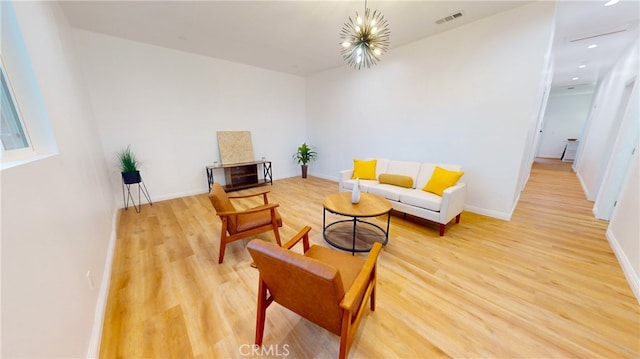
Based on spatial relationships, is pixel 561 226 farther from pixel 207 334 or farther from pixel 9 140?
pixel 9 140

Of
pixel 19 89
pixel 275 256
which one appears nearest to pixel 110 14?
pixel 19 89

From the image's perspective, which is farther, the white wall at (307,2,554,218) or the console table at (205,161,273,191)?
the console table at (205,161,273,191)

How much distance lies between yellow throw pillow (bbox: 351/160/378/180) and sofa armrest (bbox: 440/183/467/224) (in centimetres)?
132

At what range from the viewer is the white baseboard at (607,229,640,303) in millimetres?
1782

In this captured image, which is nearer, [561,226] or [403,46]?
[561,226]

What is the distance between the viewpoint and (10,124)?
3.90 feet

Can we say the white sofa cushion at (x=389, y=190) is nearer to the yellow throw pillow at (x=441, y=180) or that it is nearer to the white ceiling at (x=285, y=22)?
the yellow throw pillow at (x=441, y=180)

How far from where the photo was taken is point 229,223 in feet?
7.29

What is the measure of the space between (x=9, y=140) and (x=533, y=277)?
3949mm

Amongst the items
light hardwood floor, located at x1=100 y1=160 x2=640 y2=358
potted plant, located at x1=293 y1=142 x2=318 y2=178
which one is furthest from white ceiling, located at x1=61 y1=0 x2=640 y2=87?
light hardwood floor, located at x1=100 y1=160 x2=640 y2=358

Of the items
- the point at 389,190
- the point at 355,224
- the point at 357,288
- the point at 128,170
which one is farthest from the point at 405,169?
the point at 128,170

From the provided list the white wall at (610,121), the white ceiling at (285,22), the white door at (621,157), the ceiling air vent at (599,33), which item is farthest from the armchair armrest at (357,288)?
the ceiling air vent at (599,33)

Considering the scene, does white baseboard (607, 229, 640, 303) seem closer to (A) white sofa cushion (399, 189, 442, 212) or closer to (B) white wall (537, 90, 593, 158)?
(A) white sofa cushion (399, 189, 442, 212)

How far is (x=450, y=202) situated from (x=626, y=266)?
154 cm
